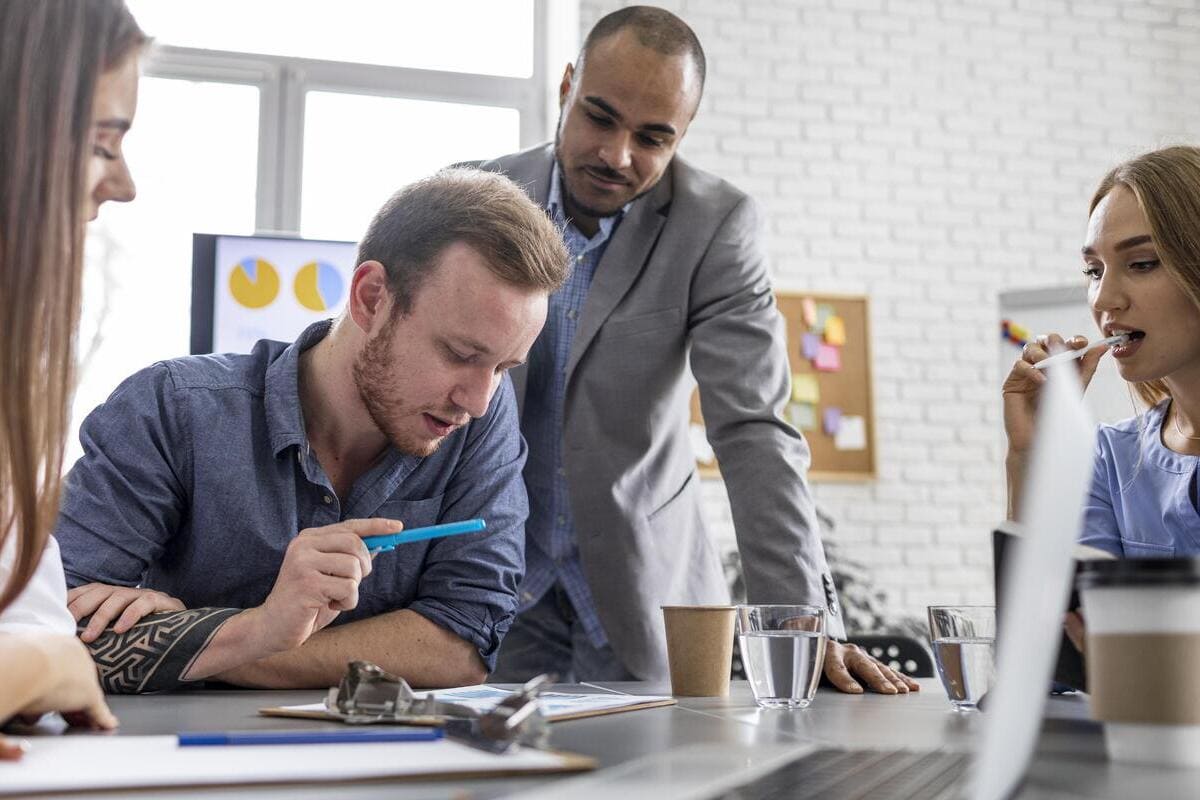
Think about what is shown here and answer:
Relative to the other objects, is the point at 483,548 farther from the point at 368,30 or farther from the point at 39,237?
the point at 368,30

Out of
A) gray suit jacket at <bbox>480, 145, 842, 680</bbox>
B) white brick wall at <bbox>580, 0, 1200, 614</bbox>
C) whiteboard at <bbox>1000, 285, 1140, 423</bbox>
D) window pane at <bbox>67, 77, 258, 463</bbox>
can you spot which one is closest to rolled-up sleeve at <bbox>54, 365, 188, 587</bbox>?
gray suit jacket at <bbox>480, 145, 842, 680</bbox>

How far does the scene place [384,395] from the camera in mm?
1597

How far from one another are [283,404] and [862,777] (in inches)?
40.1

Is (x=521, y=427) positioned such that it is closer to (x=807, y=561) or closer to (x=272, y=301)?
(x=807, y=561)

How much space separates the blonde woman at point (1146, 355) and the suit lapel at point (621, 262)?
64 centimetres

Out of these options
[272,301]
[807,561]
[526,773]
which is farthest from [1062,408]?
[272,301]

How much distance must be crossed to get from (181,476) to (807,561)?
0.84 m

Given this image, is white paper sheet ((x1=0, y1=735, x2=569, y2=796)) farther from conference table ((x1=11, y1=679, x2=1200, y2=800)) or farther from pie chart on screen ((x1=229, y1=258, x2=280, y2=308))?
pie chart on screen ((x1=229, y1=258, x2=280, y2=308))

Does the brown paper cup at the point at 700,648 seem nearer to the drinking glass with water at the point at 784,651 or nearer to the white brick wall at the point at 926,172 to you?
the drinking glass with water at the point at 784,651

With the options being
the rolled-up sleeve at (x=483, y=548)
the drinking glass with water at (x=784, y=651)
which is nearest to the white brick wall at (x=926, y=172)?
the rolled-up sleeve at (x=483, y=548)

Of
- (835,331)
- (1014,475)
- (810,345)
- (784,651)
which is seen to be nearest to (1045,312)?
(835,331)

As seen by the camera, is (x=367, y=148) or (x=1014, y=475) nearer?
(x=1014, y=475)

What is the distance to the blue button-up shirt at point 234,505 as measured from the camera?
1466mm

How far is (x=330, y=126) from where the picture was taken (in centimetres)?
438
